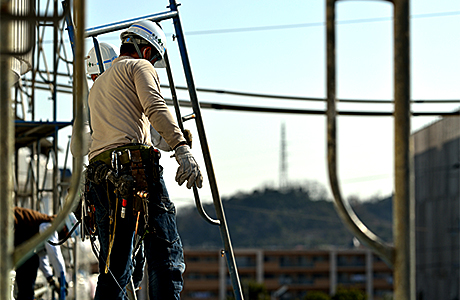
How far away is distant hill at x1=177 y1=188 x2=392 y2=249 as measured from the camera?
168875 millimetres

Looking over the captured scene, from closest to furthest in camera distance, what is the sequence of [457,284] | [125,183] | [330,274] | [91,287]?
[125,183] → [91,287] → [457,284] → [330,274]

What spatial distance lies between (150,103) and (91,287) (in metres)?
7.89

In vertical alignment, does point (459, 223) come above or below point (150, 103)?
below

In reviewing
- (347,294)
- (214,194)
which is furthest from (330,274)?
(214,194)

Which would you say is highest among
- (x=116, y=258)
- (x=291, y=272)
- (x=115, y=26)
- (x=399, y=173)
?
(x=115, y=26)

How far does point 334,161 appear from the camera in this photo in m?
1.83

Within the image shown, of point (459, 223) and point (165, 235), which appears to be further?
point (459, 223)

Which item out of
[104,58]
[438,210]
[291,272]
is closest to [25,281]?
[104,58]

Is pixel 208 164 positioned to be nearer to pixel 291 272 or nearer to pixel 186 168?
pixel 186 168

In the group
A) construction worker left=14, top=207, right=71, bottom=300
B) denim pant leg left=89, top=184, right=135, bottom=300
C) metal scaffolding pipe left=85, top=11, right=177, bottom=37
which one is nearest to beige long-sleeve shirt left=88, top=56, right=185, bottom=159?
denim pant leg left=89, top=184, right=135, bottom=300

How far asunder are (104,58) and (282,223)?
17583cm

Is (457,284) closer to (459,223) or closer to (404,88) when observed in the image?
(459,223)

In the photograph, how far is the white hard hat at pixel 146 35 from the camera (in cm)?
395

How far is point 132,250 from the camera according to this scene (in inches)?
143
